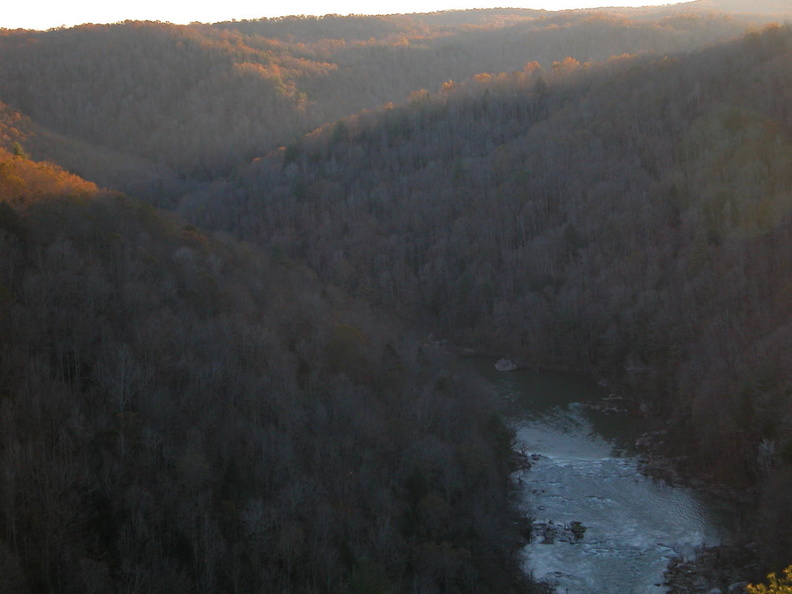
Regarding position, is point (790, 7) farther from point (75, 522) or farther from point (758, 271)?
point (75, 522)

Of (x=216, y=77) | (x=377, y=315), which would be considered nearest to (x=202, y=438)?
(x=377, y=315)

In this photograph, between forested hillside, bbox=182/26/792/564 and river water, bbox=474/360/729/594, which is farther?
forested hillside, bbox=182/26/792/564

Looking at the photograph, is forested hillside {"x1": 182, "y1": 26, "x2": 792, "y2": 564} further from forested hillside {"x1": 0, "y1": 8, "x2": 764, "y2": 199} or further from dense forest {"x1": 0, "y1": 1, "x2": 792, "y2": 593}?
forested hillside {"x1": 0, "y1": 8, "x2": 764, "y2": 199}

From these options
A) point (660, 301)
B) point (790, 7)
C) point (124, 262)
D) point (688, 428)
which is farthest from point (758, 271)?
point (790, 7)

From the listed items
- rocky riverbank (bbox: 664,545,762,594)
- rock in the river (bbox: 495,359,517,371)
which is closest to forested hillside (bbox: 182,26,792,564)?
rocky riverbank (bbox: 664,545,762,594)

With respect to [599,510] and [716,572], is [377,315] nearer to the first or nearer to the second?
[599,510]
